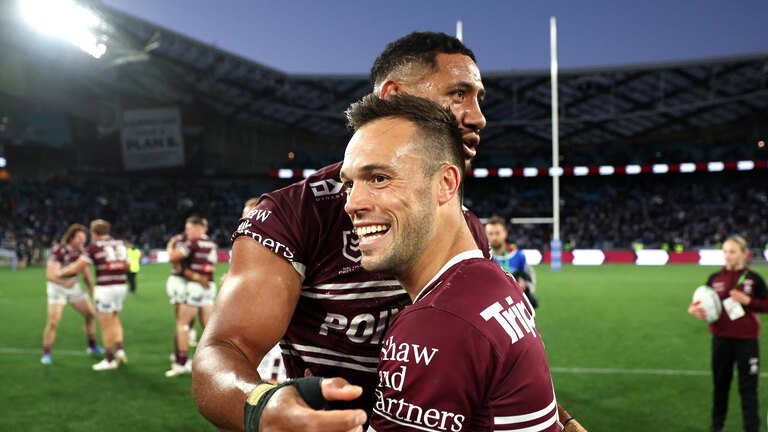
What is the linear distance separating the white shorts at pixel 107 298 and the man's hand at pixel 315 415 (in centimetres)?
1040

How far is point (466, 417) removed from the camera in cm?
164

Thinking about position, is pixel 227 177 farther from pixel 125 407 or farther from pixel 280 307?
pixel 280 307

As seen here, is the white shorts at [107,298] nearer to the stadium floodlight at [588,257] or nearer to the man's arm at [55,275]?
the man's arm at [55,275]

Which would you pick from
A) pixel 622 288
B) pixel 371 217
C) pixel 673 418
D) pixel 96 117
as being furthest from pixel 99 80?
pixel 371 217

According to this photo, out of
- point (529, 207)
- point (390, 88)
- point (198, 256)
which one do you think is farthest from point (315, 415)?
point (529, 207)

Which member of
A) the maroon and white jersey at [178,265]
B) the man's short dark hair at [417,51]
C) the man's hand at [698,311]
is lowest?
the man's hand at [698,311]

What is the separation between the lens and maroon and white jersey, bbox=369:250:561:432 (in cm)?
161

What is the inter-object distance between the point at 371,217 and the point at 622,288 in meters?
20.8

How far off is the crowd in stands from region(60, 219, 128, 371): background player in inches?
1245

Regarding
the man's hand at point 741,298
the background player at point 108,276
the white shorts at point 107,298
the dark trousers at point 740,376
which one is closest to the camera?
the dark trousers at point 740,376

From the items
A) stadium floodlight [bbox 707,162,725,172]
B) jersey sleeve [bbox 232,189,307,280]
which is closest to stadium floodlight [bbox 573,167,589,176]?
stadium floodlight [bbox 707,162,725,172]

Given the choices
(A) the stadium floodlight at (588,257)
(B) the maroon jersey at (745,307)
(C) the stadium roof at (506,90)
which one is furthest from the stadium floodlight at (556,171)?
(B) the maroon jersey at (745,307)

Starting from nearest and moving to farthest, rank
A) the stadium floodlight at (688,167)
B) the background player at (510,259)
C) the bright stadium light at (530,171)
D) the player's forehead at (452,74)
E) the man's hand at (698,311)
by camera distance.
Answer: the player's forehead at (452,74) → the man's hand at (698,311) → the background player at (510,259) → the stadium floodlight at (688,167) → the bright stadium light at (530,171)

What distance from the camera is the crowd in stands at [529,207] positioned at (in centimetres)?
4297
